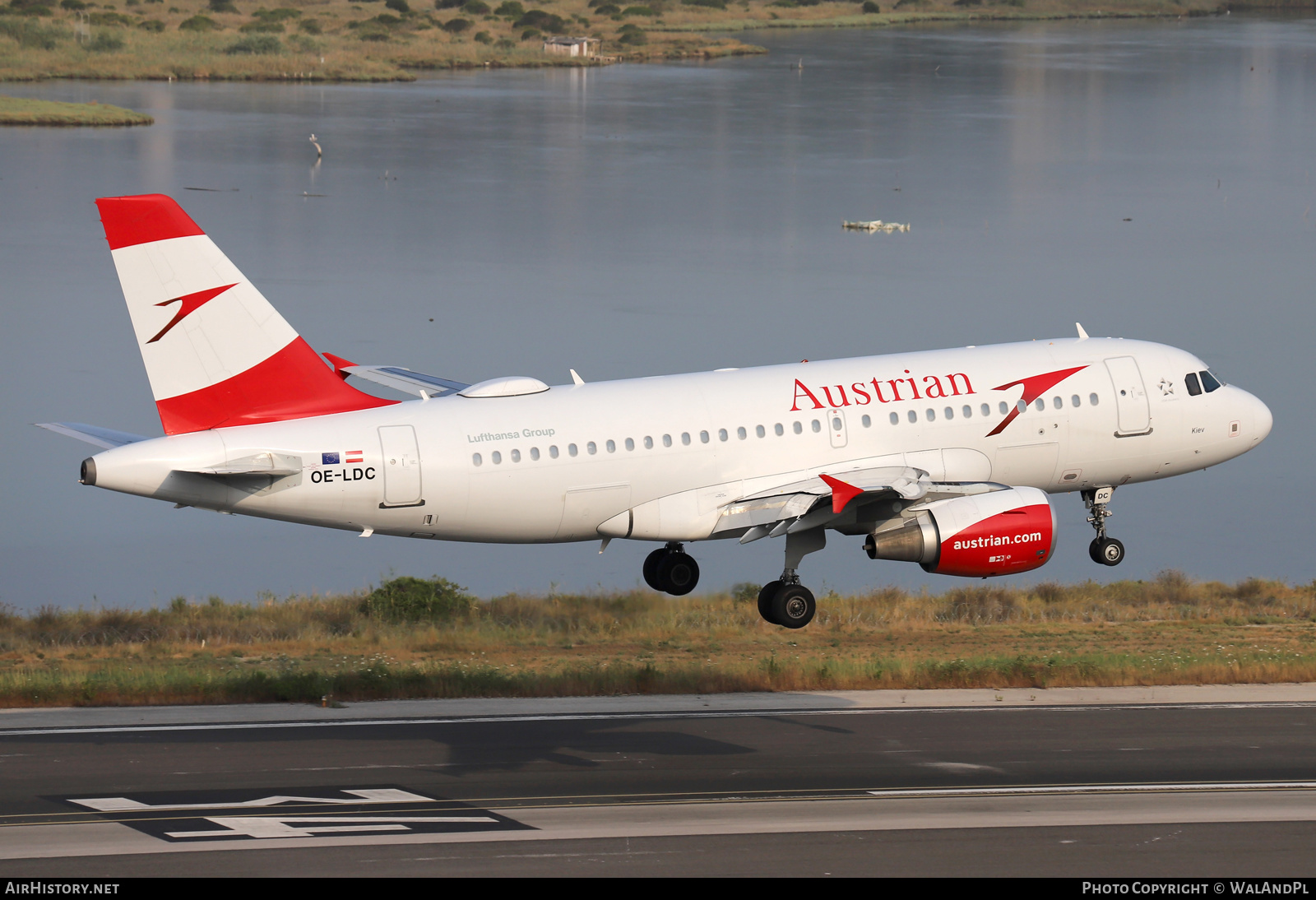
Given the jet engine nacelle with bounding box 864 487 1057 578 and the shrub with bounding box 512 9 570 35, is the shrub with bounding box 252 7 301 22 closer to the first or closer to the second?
the shrub with bounding box 512 9 570 35

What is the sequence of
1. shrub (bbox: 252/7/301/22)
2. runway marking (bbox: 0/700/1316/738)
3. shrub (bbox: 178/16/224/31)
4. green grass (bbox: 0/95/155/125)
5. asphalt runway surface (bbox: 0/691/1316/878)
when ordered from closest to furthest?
1. asphalt runway surface (bbox: 0/691/1316/878)
2. runway marking (bbox: 0/700/1316/738)
3. green grass (bbox: 0/95/155/125)
4. shrub (bbox: 178/16/224/31)
5. shrub (bbox: 252/7/301/22)

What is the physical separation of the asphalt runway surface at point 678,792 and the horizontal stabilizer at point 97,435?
534 cm

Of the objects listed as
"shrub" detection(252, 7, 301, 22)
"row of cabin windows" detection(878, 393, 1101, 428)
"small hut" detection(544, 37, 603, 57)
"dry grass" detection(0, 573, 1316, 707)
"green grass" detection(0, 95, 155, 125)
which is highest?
"shrub" detection(252, 7, 301, 22)

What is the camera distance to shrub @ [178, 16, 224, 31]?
174 metres

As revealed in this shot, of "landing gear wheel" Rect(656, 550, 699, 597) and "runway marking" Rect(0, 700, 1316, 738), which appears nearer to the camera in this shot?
"runway marking" Rect(0, 700, 1316, 738)

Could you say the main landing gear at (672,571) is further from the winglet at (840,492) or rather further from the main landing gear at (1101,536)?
the main landing gear at (1101,536)

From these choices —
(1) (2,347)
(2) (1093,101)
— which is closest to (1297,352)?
(1) (2,347)

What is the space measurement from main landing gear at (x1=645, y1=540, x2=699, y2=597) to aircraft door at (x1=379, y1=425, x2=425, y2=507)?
26.6 feet

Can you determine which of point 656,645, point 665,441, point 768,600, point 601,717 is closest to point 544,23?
point 656,645

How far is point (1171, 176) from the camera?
11875 centimetres

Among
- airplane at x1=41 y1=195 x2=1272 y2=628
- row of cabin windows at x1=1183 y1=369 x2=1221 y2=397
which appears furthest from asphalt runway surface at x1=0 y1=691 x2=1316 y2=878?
row of cabin windows at x1=1183 y1=369 x2=1221 y2=397

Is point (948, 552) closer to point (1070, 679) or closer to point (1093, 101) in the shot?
point (1070, 679)

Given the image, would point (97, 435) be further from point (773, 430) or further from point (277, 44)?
point (277, 44)

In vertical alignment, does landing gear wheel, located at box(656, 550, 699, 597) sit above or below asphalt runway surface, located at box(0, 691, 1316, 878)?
above
